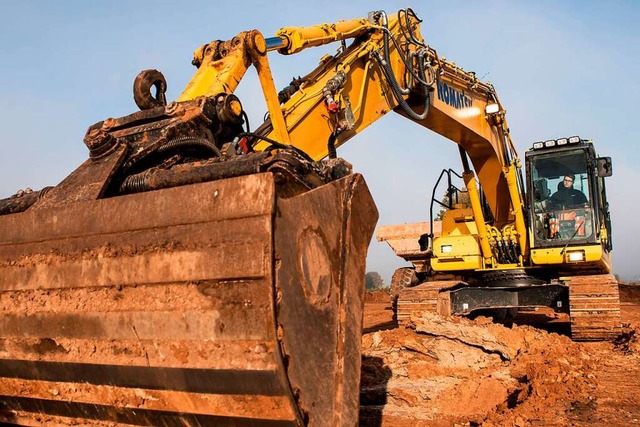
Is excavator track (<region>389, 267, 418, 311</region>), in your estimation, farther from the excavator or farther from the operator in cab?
the excavator

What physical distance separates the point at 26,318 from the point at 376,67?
14.2 ft

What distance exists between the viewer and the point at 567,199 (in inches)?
347

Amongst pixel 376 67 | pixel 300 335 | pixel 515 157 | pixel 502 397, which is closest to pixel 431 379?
pixel 502 397

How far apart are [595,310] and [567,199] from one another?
1628 millimetres

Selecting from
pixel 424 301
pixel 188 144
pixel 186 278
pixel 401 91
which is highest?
pixel 401 91

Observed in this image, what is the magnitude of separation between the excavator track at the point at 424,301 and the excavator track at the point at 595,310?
156 centimetres

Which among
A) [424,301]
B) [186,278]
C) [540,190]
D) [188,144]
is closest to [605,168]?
[540,190]

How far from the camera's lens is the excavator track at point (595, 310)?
25.8ft

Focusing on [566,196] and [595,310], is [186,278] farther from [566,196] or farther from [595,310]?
[566,196]

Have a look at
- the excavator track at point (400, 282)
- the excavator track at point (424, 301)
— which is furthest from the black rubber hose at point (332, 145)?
the excavator track at point (400, 282)

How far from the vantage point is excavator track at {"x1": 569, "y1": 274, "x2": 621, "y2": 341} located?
787 centimetres

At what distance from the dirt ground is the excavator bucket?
2266 millimetres

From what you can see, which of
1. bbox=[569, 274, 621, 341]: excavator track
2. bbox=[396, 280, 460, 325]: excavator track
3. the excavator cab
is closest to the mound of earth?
bbox=[569, 274, 621, 341]: excavator track

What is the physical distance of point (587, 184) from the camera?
867 cm
